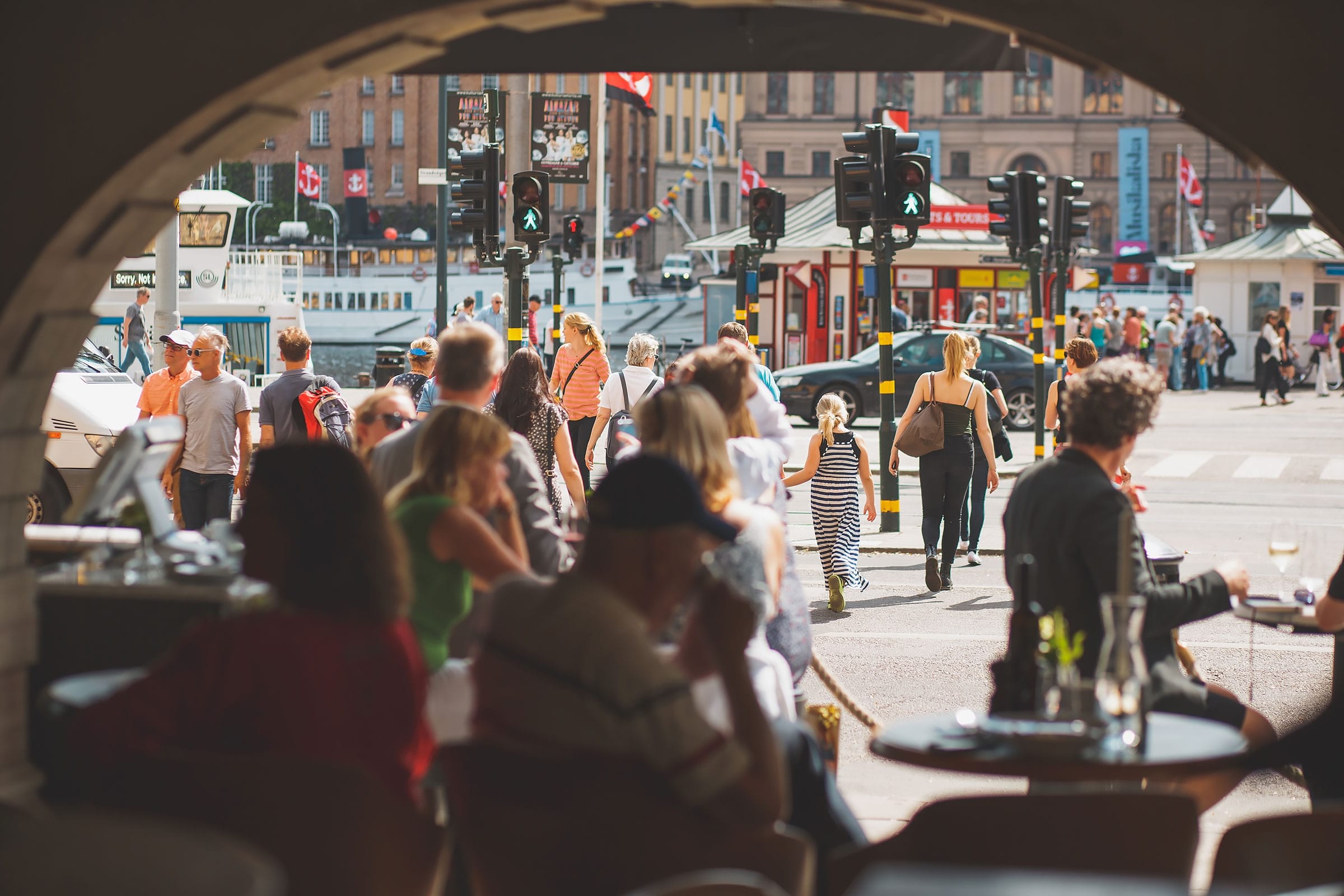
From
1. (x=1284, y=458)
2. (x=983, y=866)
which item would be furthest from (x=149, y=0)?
(x=1284, y=458)

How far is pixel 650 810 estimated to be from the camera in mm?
3270

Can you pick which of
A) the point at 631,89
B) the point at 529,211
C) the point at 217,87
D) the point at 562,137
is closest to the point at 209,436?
the point at 217,87

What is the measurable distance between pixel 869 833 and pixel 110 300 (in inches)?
1741

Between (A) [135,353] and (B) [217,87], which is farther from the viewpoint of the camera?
(A) [135,353]

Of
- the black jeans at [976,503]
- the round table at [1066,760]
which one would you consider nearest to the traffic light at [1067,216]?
the black jeans at [976,503]

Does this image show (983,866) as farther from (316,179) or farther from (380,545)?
(316,179)

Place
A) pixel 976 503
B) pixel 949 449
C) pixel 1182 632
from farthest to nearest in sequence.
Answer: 1. pixel 976 503
2. pixel 949 449
3. pixel 1182 632

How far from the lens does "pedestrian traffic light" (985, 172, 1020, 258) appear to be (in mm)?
19391

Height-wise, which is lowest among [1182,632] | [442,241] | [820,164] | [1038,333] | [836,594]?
[1182,632]

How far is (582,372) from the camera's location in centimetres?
1356

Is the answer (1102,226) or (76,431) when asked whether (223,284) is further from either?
(1102,226)

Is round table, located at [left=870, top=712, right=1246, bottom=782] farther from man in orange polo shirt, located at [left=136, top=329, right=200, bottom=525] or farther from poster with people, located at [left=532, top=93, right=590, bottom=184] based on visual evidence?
poster with people, located at [left=532, top=93, right=590, bottom=184]

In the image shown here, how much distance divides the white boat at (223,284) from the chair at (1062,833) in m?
40.2

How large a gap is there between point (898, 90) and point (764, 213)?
75776 millimetres
